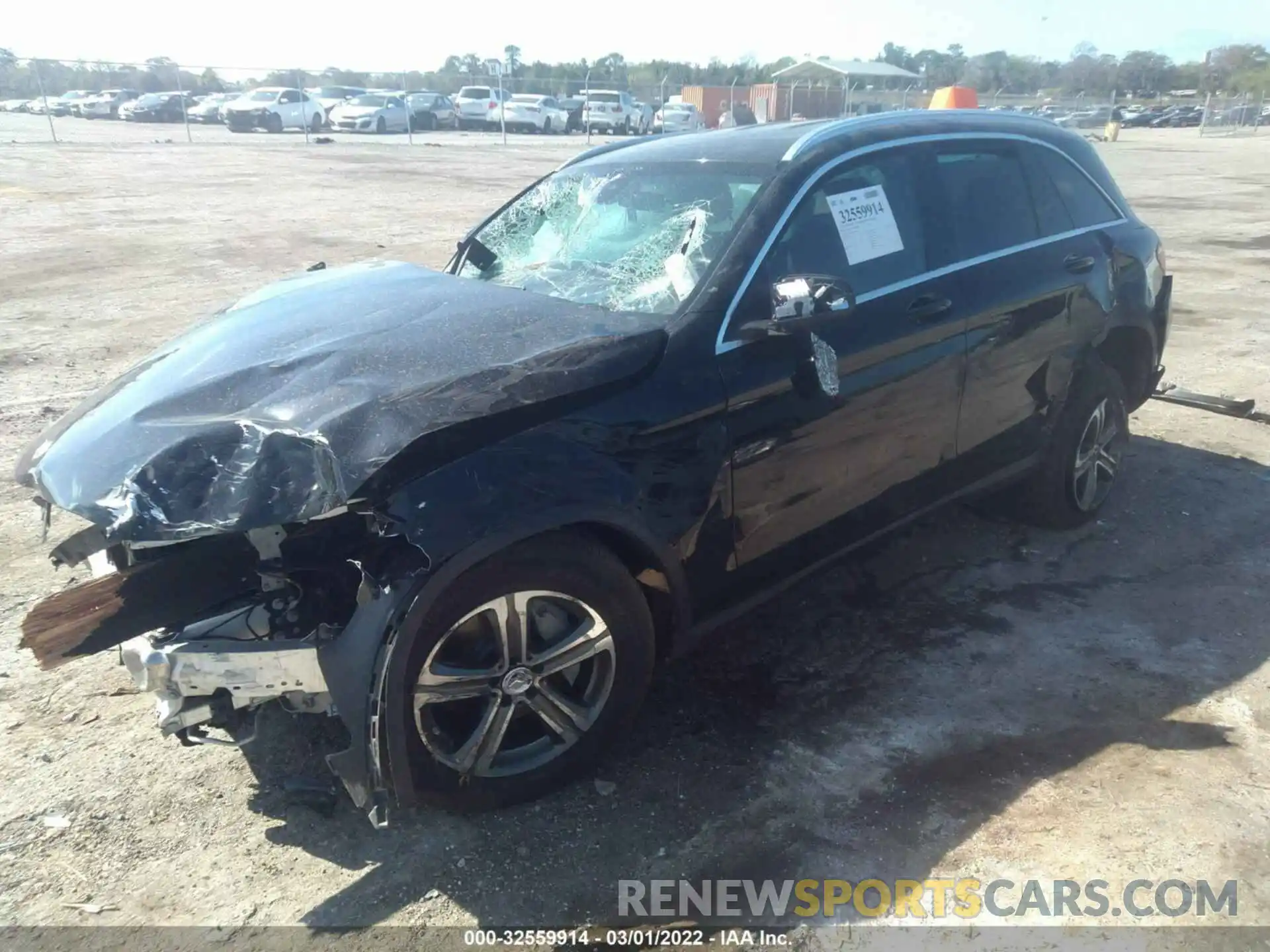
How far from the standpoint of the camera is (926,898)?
2641 mm

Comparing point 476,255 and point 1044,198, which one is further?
point 1044,198

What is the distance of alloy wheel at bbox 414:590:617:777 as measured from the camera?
2680 mm

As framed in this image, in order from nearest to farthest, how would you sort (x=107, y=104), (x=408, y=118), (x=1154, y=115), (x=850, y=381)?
(x=850, y=381)
(x=408, y=118)
(x=107, y=104)
(x=1154, y=115)

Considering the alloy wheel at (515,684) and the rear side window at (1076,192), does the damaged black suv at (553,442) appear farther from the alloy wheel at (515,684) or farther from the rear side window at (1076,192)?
the rear side window at (1076,192)

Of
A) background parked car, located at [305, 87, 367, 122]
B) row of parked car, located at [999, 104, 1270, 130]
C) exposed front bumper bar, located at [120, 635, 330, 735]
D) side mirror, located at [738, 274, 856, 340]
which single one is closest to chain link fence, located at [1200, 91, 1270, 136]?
row of parked car, located at [999, 104, 1270, 130]

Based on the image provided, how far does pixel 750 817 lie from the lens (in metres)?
2.93

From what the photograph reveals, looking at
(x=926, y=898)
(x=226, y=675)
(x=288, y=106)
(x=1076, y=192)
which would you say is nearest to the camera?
(x=226, y=675)

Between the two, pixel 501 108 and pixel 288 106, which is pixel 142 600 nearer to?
pixel 288 106

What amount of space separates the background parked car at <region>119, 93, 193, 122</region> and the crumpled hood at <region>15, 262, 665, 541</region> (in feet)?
142

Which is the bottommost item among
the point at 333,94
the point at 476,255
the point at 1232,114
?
the point at 476,255

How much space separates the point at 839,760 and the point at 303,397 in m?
2.00

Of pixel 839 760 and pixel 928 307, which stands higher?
pixel 928 307

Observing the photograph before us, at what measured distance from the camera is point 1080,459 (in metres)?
4.67

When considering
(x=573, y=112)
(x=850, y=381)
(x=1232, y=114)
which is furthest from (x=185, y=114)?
(x=1232, y=114)
